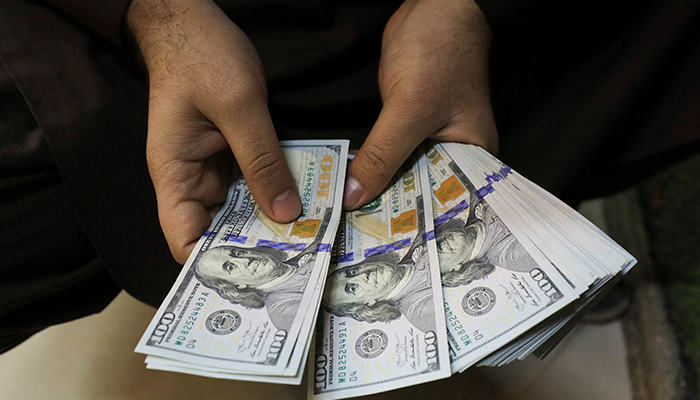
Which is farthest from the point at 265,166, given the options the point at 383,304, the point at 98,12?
the point at 98,12

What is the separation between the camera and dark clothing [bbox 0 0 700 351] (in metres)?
0.68

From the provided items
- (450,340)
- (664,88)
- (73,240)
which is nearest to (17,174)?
(73,240)

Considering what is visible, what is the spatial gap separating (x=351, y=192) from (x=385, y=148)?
103 millimetres

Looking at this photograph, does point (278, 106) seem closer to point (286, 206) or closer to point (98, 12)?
point (286, 206)

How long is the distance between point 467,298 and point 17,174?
2.37 ft

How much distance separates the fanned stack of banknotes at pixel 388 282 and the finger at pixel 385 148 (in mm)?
35

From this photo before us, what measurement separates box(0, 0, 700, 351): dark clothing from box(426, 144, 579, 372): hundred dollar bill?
20 centimetres

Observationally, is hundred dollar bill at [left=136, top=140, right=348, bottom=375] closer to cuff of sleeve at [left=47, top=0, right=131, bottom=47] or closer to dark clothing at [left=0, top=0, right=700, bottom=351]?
dark clothing at [left=0, top=0, right=700, bottom=351]

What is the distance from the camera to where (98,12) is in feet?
2.23

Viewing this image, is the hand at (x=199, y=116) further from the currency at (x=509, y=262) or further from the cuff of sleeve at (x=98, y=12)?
the currency at (x=509, y=262)

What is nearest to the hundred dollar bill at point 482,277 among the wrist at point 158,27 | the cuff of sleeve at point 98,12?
the wrist at point 158,27

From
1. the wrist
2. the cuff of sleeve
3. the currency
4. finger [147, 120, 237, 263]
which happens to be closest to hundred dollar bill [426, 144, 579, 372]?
the currency

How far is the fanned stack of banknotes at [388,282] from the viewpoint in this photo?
0.54m

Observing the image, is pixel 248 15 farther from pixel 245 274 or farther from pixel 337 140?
pixel 245 274
